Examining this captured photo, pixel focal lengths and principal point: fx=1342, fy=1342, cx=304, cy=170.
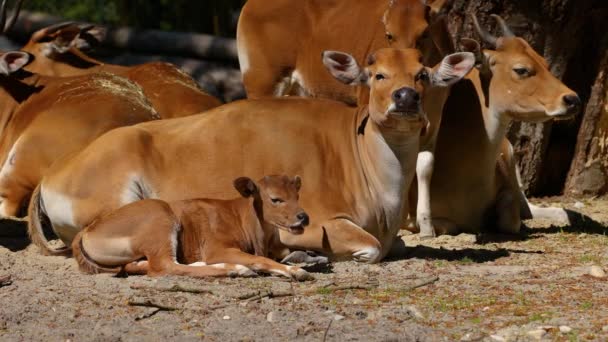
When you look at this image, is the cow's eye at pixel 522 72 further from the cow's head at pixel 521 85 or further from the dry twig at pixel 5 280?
the dry twig at pixel 5 280

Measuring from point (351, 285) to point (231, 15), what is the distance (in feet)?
32.0

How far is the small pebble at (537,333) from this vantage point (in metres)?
6.14

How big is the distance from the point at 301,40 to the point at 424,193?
2.29m

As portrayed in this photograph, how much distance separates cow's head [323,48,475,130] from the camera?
8.00m

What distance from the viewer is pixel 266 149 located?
336 inches

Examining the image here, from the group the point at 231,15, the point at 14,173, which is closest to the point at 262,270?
the point at 14,173

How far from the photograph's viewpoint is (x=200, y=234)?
768 centimetres

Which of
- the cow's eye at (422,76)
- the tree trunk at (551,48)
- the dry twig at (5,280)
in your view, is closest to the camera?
the dry twig at (5,280)

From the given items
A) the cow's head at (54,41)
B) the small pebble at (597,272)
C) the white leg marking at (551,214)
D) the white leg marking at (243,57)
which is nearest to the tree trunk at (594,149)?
the white leg marking at (551,214)

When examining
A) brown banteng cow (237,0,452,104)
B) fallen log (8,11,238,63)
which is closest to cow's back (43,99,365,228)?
brown banteng cow (237,0,452,104)

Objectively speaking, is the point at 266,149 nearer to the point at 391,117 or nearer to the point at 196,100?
the point at 391,117

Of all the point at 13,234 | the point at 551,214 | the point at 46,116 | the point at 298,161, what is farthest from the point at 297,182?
the point at 551,214

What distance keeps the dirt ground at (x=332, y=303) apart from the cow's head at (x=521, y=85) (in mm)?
1361

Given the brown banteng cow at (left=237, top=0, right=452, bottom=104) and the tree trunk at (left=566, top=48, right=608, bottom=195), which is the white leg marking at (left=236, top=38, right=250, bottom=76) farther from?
the tree trunk at (left=566, top=48, right=608, bottom=195)
